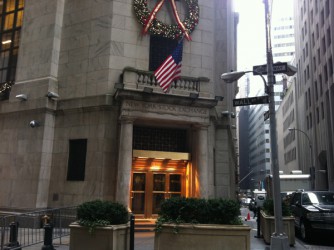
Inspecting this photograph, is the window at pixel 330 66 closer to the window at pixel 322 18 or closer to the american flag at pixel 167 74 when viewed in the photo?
the window at pixel 322 18

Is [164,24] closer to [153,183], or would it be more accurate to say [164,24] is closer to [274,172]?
[153,183]

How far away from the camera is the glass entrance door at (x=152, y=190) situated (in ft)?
62.8

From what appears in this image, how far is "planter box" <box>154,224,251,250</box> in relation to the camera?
10.2m

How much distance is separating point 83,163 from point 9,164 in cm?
445

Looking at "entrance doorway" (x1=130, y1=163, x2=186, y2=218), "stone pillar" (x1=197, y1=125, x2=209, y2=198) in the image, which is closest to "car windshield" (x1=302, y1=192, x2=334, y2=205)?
"stone pillar" (x1=197, y1=125, x2=209, y2=198)

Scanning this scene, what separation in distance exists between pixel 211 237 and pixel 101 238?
3.02m

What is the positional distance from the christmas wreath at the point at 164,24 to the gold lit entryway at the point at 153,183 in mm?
6911

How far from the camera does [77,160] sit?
19328 mm

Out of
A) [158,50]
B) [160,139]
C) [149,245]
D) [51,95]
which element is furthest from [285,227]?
[51,95]

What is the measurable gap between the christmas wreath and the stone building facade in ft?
1.16

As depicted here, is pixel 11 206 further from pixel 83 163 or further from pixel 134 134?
pixel 134 134

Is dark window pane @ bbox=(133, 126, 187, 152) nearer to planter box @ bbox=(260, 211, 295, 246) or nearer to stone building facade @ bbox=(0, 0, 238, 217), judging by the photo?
stone building facade @ bbox=(0, 0, 238, 217)

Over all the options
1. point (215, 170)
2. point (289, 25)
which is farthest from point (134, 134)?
point (289, 25)

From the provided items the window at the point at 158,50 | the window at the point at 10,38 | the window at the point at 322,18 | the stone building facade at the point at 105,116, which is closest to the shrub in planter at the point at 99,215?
the stone building facade at the point at 105,116
